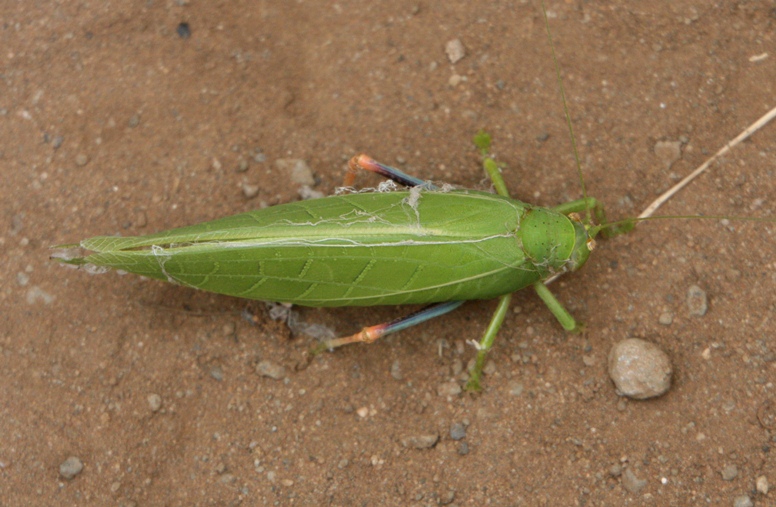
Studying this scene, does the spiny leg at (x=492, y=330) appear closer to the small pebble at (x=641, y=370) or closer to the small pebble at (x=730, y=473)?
the small pebble at (x=641, y=370)

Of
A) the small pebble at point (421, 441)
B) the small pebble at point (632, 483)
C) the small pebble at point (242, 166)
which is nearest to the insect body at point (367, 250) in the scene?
the small pebble at point (242, 166)

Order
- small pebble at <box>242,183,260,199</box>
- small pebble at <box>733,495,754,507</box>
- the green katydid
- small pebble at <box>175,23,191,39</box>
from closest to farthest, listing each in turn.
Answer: the green katydid < small pebble at <box>733,495,754,507</box> < small pebble at <box>242,183,260,199</box> < small pebble at <box>175,23,191,39</box>

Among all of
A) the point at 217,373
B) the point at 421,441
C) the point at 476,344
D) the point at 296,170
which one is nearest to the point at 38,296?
the point at 217,373

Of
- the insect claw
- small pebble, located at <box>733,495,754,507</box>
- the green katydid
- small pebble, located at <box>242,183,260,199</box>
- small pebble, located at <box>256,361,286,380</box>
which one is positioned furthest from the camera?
small pebble, located at <box>242,183,260,199</box>

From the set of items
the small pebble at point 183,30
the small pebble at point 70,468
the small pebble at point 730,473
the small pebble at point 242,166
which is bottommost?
the small pebble at point 730,473

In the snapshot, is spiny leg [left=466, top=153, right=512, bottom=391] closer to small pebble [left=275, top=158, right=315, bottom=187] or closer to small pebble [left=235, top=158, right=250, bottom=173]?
small pebble [left=275, top=158, right=315, bottom=187]

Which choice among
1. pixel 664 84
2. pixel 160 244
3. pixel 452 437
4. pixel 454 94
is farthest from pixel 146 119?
pixel 664 84

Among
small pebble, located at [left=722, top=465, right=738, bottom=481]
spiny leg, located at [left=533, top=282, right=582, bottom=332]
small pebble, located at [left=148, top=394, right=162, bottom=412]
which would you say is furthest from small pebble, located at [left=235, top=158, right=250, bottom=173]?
small pebble, located at [left=722, top=465, right=738, bottom=481]

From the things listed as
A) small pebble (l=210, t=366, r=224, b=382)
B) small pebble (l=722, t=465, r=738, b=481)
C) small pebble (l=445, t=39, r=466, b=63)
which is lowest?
small pebble (l=722, t=465, r=738, b=481)
